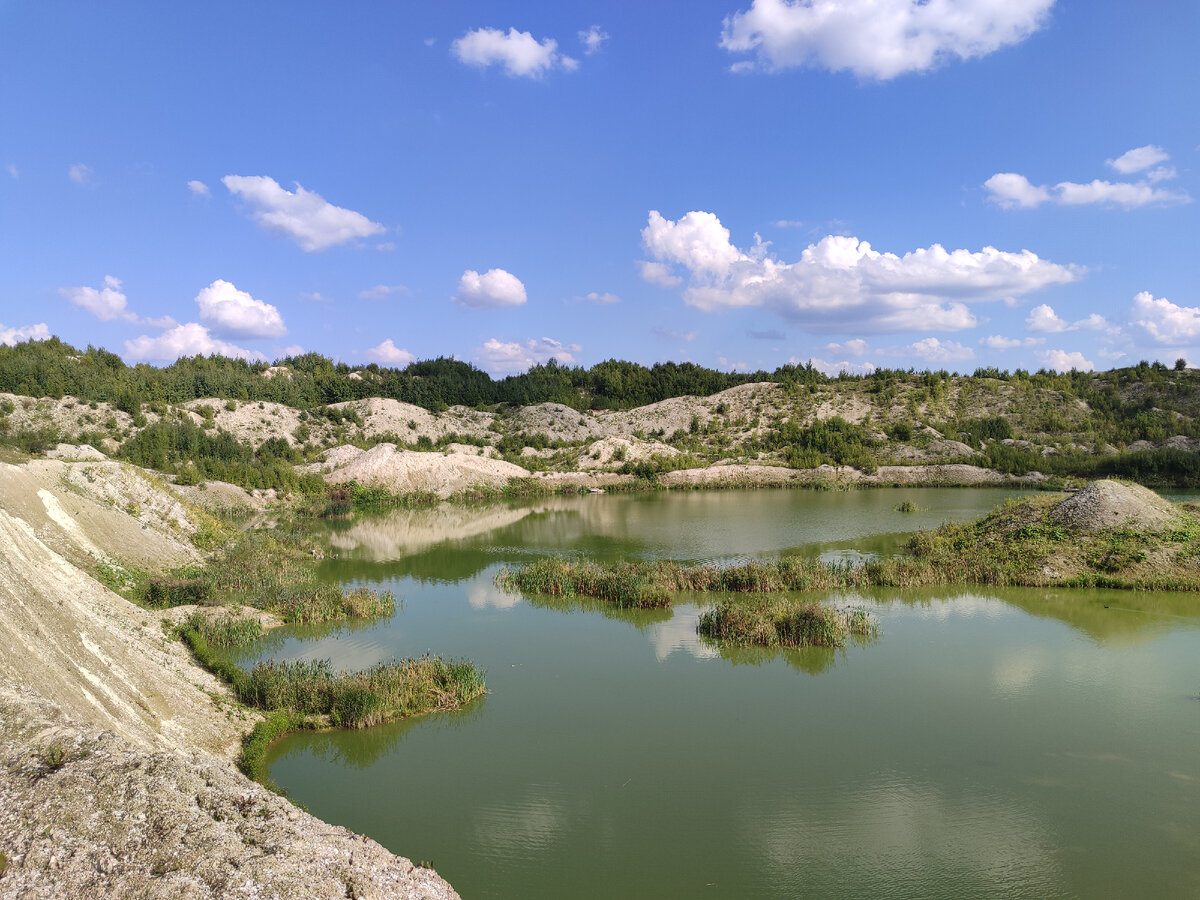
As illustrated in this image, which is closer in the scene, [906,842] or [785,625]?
[906,842]

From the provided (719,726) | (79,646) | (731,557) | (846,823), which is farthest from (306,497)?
(846,823)

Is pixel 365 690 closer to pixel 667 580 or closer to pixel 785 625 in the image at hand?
pixel 785 625

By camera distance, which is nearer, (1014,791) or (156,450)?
(1014,791)

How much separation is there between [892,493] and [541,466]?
74.3 feet

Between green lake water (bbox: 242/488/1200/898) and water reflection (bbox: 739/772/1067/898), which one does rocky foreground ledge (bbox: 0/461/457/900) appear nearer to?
green lake water (bbox: 242/488/1200/898)

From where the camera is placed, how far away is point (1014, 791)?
9.20 metres

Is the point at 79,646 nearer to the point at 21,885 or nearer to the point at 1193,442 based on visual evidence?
the point at 21,885

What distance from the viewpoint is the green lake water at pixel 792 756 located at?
7.75 meters

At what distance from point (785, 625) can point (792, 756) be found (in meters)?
5.43

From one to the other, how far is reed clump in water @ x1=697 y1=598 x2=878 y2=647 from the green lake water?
454mm

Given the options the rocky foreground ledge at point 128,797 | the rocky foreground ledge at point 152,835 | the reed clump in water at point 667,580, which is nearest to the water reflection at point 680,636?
the reed clump in water at point 667,580

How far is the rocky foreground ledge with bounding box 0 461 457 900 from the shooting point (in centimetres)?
505

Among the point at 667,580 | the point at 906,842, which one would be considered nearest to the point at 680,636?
the point at 667,580

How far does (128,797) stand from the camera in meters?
5.66
